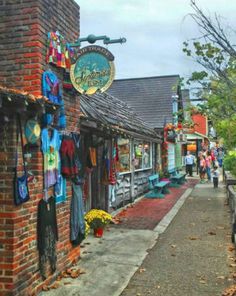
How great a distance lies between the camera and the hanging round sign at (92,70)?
20.2 ft

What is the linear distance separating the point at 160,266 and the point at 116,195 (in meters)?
5.65

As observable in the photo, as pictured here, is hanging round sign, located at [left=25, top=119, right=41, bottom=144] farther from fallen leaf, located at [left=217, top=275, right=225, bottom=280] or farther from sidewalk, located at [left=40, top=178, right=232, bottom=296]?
fallen leaf, located at [left=217, top=275, right=225, bottom=280]

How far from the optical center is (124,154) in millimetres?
14109

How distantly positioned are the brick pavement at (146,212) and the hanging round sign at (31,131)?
5.43 metres

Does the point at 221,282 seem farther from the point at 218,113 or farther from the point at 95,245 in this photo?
the point at 218,113

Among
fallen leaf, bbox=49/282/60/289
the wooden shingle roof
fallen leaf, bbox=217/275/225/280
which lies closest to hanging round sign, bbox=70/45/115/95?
fallen leaf, bbox=49/282/60/289

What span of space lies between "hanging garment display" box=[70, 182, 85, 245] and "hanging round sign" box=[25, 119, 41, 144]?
1.71 meters

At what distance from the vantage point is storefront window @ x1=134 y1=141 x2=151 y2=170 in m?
16.2

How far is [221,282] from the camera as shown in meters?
6.12

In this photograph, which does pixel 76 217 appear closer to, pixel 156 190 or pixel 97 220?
pixel 97 220

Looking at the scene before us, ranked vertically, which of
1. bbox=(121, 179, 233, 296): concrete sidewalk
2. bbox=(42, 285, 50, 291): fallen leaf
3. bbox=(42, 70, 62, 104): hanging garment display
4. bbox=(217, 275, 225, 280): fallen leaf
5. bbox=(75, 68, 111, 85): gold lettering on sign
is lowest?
bbox=(217, 275, 225, 280): fallen leaf

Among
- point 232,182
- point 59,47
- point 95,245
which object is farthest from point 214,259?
point 232,182

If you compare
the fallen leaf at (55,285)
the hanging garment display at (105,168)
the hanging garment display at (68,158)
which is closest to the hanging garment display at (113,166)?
the hanging garment display at (105,168)

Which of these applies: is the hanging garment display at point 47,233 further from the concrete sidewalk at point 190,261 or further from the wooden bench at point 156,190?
the wooden bench at point 156,190
